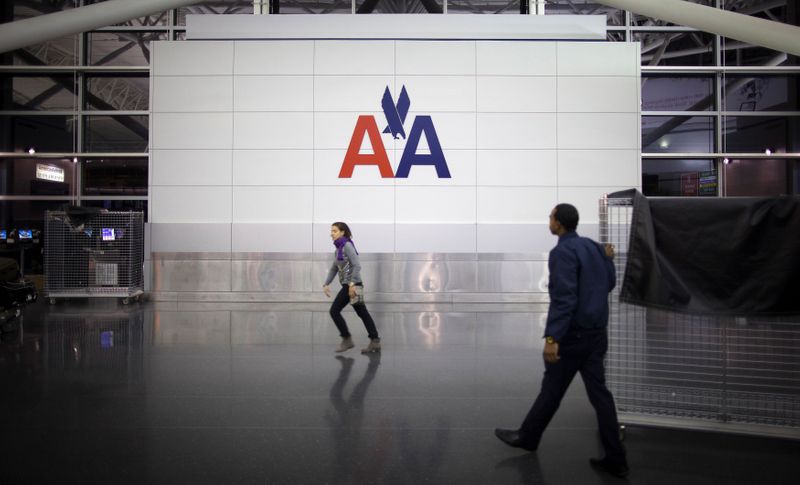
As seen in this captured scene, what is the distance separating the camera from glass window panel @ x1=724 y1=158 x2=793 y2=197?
50.5 feet

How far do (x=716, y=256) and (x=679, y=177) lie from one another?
12359 millimetres

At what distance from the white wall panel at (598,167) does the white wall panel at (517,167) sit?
1.01 ft

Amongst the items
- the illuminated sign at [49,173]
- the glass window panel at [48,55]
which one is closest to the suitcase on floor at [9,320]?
the illuminated sign at [49,173]

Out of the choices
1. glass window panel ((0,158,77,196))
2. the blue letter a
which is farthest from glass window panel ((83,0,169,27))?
the blue letter a

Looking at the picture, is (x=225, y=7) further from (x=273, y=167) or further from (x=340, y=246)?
(x=340, y=246)

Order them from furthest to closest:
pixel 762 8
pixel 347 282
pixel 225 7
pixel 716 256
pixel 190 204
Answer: pixel 225 7 < pixel 762 8 < pixel 190 204 < pixel 347 282 < pixel 716 256

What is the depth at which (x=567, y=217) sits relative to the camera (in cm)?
Result: 406

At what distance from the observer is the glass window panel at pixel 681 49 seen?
51.4 feet

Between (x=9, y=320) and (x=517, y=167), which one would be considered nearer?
(x=9, y=320)

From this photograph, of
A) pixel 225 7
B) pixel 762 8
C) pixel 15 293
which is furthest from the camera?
pixel 225 7

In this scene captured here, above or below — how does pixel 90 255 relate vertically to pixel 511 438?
above

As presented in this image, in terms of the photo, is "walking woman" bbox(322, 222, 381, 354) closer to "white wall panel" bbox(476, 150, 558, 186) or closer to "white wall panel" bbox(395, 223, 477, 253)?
"white wall panel" bbox(395, 223, 477, 253)

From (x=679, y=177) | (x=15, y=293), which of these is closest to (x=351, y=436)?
(x=15, y=293)

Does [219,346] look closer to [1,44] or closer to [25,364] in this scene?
[25,364]
